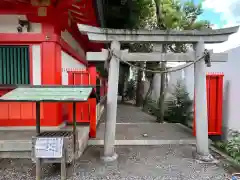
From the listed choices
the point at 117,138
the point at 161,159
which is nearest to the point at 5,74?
the point at 117,138

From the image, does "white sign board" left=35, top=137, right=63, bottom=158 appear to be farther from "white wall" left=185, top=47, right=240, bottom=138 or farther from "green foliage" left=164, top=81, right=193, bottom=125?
"green foliage" left=164, top=81, right=193, bottom=125

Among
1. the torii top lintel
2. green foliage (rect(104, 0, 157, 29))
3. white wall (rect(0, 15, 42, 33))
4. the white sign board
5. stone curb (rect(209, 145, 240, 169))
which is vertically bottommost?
stone curb (rect(209, 145, 240, 169))

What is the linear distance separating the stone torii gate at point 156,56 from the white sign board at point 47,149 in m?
1.16

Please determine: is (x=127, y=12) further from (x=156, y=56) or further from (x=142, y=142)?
(x=142, y=142)

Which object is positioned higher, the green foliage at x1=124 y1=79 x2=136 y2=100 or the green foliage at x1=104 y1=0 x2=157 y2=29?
the green foliage at x1=104 y1=0 x2=157 y2=29

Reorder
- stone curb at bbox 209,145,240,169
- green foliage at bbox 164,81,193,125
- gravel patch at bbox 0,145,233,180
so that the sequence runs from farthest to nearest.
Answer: green foliage at bbox 164,81,193,125
stone curb at bbox 209,145,240,169
gravel patch at bbox 0,145,233,180

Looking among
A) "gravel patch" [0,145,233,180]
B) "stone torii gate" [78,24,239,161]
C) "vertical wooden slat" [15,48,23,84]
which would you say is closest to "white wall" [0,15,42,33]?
"vertical wooden slat" [15,48,23,84]

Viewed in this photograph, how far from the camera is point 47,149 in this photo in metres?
3.10

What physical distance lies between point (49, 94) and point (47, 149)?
2.71ft

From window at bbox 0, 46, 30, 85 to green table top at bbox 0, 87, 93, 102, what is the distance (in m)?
1.79

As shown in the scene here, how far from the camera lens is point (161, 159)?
4172mm

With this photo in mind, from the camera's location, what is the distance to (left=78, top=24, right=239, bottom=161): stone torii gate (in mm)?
4051

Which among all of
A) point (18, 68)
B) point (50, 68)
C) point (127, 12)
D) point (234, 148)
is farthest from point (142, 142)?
point (127, 12)

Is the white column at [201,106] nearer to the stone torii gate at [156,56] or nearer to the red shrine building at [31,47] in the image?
the stone torii gate at [156,56]
